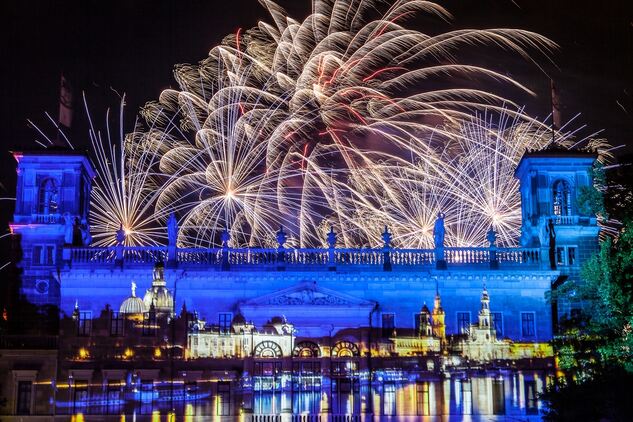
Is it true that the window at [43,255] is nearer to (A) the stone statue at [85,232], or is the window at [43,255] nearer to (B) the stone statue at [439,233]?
(A) the stone statue at [85,232]

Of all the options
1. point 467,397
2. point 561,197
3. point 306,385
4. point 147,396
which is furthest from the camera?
point 561,197

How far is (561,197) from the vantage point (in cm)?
5069

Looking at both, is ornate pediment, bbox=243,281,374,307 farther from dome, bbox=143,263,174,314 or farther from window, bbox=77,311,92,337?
window, bbox=77,311,92,337

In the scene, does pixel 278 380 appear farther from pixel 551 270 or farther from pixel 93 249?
pixel 551 270

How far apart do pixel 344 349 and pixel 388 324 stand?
2.63 meters

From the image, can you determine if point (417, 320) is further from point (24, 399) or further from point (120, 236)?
point (24, 399)

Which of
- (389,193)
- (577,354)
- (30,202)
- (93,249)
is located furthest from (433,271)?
(30,202)

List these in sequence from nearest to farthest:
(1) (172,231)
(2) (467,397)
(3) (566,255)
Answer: (2) (467,397) → (1) (172,231) → (3) (566,255)

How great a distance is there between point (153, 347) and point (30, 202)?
10437mm

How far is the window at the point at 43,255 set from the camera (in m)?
49.6

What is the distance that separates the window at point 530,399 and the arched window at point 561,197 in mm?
9353

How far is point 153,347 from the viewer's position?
48.2 metres

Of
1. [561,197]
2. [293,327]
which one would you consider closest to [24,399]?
[293,327]

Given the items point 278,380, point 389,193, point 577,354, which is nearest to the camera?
point 577,354
